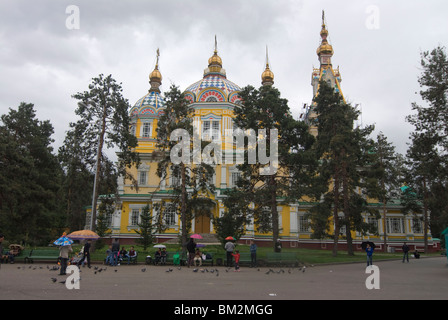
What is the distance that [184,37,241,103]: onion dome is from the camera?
41.3 metres

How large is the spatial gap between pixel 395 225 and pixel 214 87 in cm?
2709

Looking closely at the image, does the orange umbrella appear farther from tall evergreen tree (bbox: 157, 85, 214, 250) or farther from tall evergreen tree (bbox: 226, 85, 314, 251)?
tall evergreen tree (bbox: 226, 85, 314, 251)

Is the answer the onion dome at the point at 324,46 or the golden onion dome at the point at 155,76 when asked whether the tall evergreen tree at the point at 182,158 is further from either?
the onion dome at the point at 324,46

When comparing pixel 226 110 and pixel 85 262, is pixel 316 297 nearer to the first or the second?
pixel 85 262

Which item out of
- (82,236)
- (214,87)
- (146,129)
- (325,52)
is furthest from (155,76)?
(82,236)

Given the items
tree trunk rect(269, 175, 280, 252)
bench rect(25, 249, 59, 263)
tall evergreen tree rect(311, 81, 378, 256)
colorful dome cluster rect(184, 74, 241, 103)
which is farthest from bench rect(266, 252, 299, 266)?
colorful dome cluster rect(184, 74, 241, 103)

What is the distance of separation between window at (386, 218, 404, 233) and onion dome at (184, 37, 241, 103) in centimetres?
2324

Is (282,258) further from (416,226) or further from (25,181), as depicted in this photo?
(416,226)

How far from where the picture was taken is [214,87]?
136ft

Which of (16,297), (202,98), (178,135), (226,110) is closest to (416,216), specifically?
(226,110)

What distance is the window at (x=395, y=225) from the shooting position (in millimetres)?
40125

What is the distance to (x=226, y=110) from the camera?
40.8m

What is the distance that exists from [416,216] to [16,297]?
135 ft
